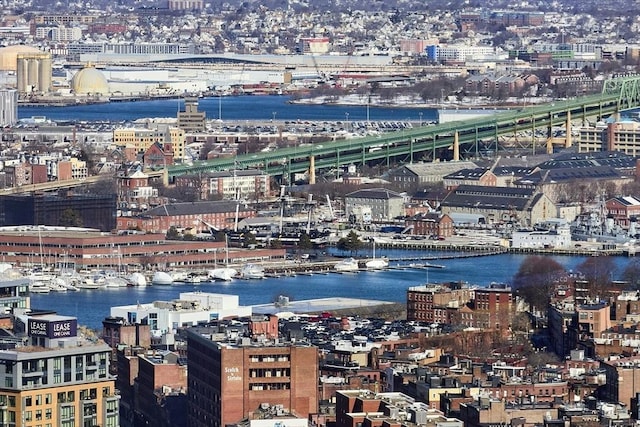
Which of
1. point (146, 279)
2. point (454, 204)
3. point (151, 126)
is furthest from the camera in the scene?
point (151, 126)

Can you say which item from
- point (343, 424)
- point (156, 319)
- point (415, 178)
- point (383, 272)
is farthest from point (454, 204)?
point (343, 424)

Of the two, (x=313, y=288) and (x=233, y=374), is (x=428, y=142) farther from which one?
(x=233, y=374)

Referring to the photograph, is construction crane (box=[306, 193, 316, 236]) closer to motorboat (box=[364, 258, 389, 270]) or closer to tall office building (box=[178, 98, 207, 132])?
motorboat (box=[364, 258, 389, 270])

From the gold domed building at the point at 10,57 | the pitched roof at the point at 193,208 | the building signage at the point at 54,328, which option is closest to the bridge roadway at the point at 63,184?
the pitched roof at the point at 193,208

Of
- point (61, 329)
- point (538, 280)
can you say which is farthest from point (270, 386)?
point (538, 280)

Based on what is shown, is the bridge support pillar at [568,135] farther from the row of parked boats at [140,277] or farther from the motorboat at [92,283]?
the motorboat at [92,283]

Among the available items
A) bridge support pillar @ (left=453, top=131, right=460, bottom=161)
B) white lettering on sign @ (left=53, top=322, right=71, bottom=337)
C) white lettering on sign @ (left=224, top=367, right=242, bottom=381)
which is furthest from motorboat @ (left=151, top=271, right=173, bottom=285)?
white lettering on sign @ (left=53, top=322, right=71, bottom=337)

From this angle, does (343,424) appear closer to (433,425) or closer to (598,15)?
(433,425)
